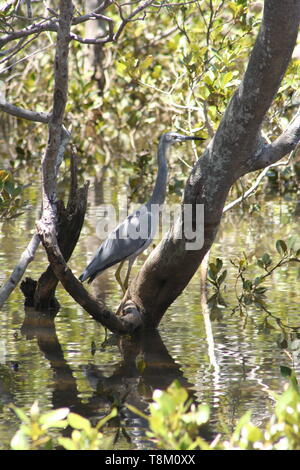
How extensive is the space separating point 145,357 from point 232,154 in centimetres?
150

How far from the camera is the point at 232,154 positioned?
17.8 ft

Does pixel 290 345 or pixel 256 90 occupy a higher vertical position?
pixel 256 90

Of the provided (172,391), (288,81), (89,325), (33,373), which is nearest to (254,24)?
(288,81)

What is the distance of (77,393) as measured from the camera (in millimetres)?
5156

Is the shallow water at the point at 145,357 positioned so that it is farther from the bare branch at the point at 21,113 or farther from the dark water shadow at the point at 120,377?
the bare branch at the point at 21,113

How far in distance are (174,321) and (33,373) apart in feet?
4.94

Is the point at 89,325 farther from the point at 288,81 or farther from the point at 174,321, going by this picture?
the point at 288,81

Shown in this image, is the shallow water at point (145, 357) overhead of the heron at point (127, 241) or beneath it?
beneath

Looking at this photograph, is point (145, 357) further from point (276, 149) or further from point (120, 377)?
point (276, 149)

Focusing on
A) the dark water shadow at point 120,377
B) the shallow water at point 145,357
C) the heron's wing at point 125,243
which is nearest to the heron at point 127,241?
the heron's wing at point 125,243

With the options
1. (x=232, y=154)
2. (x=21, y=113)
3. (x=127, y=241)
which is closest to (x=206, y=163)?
(x=232, y=154)

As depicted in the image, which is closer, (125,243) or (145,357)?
(145,357)

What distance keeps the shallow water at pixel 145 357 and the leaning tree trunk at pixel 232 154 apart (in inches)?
15.9

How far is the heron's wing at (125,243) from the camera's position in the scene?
707 centimetres
